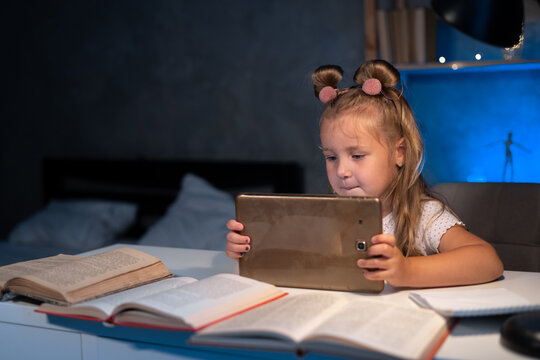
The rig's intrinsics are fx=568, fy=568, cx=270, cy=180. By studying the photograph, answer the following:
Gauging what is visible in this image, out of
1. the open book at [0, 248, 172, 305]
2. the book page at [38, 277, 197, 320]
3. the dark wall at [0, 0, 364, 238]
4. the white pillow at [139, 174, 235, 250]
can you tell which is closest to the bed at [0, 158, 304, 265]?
the white pillow at [139, 174, 235, 250]

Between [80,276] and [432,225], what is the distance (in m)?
0.79

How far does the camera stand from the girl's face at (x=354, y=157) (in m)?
1.36

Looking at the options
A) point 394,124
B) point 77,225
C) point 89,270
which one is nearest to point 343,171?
point 394,124

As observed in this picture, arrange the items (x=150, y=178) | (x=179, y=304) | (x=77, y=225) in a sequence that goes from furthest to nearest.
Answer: (x=150, y=178)
(x=77, y=225)
(x=179, y=304)

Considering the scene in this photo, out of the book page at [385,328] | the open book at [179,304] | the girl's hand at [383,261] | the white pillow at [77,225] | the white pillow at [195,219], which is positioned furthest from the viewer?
the white pillow at [77,225]

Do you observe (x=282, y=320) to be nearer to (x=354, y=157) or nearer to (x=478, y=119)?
(x=354, y=157)

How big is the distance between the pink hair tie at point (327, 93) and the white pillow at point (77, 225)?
6.54ft

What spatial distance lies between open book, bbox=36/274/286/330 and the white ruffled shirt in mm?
473

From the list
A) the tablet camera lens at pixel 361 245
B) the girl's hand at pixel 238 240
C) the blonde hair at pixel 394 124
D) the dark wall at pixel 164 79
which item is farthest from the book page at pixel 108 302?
the dark wall at pixel 164 79

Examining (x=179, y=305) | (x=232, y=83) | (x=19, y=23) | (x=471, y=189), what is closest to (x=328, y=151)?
(x=471, y=189)

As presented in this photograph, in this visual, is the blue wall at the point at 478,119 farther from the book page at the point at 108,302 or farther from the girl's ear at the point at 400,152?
the book page at the point at 108,302

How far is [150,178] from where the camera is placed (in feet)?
11.1

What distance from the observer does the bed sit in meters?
2.90

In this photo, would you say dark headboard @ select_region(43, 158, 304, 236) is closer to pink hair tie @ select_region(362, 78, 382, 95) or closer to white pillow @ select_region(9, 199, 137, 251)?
white pillow @ select_region(9, 199, 137, 251)
